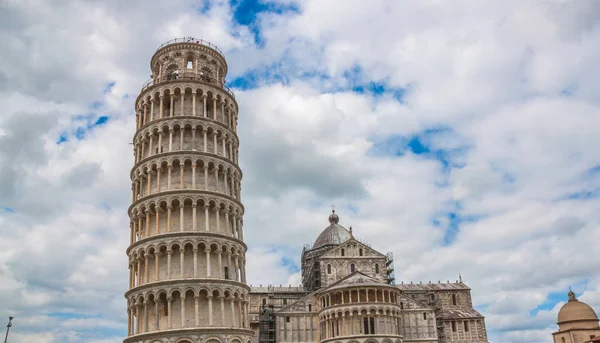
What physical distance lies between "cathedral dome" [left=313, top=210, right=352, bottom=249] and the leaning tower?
31.8 metres

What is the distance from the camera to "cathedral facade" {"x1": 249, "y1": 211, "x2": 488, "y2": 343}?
5312cm

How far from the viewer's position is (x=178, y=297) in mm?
34531

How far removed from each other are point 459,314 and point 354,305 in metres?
24.1

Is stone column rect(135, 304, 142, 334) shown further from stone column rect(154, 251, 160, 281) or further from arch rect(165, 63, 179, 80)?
arch rect(165, 63, 179, 80)

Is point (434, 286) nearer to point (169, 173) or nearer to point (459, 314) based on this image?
point (459, 314)

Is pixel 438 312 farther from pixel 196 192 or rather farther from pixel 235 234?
pixel 196 192

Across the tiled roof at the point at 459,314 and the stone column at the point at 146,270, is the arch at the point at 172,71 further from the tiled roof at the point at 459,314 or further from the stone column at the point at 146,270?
the tiled roof at the point at 459,314

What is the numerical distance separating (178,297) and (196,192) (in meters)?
7.39

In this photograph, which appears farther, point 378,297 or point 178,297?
point 378,297

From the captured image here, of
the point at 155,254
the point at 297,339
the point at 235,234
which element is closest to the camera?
the point at 155,254

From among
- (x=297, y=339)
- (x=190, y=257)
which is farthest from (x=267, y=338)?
(x=190, y=257)

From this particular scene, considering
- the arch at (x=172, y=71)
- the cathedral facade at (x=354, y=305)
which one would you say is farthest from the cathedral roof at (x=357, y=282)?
the arch at (x=172, y=71)

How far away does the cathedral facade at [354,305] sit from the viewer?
5312 cm

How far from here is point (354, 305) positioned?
174 feet
